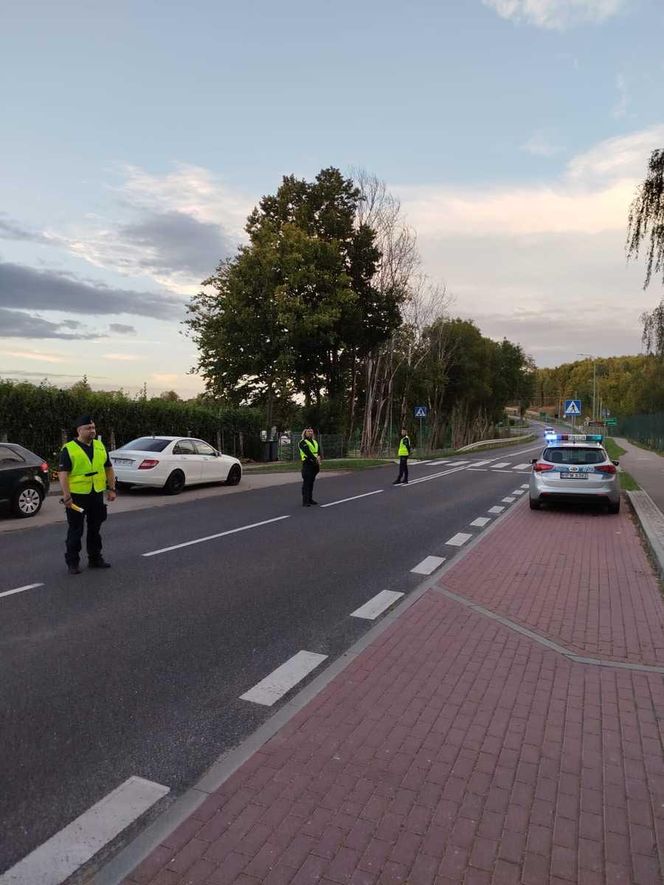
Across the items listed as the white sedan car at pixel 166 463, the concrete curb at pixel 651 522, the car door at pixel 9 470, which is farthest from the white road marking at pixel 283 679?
the white sedan car at pixel 166 463

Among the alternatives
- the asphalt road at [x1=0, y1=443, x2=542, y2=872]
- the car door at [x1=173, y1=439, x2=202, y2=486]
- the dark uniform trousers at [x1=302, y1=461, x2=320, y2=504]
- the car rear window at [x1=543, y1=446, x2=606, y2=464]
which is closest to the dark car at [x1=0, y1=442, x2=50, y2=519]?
the asphalt road at [x1=0, y1=443, x2=542, y2=872]

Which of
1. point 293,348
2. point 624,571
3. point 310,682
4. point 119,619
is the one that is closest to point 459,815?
point 310,682

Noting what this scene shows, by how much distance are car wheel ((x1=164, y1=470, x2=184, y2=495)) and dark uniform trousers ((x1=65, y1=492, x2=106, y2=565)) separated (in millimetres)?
7727

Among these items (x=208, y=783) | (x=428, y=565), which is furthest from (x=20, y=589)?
(x=428, y=565)

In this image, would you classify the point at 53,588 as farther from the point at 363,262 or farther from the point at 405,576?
the point at 363,262

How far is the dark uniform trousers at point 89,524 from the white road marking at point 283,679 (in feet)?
11.9

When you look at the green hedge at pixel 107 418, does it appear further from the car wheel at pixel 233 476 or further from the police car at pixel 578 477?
the police car at pixel 578 477

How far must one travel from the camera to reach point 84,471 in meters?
7.36

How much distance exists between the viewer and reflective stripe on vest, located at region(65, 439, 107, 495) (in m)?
7.29

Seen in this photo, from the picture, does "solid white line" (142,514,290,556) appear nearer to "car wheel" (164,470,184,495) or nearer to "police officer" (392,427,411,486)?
"car wheel" (164,470,184,495)

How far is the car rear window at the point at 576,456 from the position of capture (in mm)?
12672

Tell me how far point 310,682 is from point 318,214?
31.5m

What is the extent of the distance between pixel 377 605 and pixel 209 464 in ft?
37.1

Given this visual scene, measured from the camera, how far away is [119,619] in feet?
18.5
